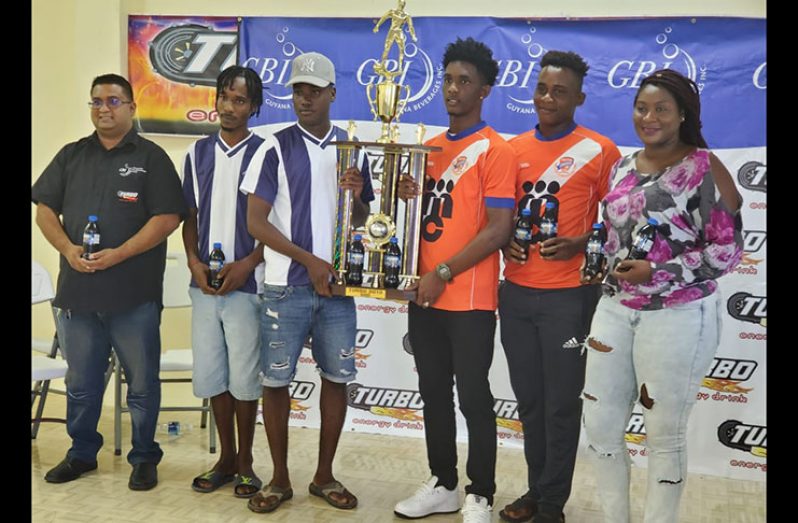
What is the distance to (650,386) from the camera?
2719 millimetres

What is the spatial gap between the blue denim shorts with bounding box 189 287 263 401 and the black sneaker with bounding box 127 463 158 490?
0.44 metres

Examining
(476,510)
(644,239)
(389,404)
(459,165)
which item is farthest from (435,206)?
(389,404)

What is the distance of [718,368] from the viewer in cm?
443

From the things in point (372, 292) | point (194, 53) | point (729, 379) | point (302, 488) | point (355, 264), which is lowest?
point (302, 488)

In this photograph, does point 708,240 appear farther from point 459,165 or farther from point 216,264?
point 216,264

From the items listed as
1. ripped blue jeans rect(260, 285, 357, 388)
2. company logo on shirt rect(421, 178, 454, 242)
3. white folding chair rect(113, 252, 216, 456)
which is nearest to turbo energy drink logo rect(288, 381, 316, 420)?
white folding chair rect(113, 252, 216, 456)

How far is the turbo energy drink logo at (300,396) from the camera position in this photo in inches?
199

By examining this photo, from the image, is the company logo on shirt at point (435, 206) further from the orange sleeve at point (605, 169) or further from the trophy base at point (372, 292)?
the orange sleeve at point (605, 169)

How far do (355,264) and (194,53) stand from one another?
2.37m
